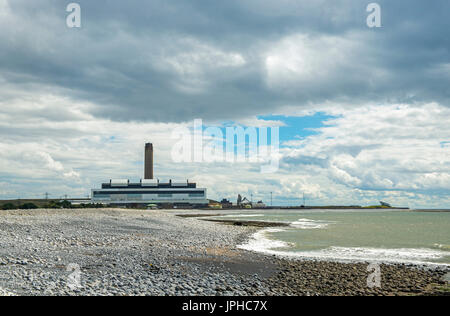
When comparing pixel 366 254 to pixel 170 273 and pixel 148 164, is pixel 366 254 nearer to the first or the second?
pixel 170 273

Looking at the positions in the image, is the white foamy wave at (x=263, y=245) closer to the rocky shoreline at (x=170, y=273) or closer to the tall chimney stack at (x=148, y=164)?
the rocky shoreline at (x=170, y=273)

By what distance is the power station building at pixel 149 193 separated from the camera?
146m

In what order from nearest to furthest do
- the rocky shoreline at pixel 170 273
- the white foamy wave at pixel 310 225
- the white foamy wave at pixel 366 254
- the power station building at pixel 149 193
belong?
the rocky shoreline at pixel 170 273, the white foamy wave at pixel 366 254, the white foamy wave at pixel 310 225, the power station building at pixel 149 193

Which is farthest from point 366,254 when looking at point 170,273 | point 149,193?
point 149,193

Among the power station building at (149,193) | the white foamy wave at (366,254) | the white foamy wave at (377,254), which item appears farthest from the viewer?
the power station building at (149,193)

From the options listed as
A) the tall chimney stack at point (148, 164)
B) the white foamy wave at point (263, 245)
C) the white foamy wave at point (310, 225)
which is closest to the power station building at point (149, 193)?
the tall chimney stack at point (148, 164)

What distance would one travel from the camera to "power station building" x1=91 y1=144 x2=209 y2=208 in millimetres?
146125

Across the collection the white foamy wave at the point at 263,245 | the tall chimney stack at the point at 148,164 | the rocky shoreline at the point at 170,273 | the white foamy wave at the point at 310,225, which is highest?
the tall chimney stack at the point at 148,164

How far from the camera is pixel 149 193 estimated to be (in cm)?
14675

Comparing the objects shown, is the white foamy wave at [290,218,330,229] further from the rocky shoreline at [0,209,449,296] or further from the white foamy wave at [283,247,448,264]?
the rocky shoreline at [0,209,449,296]

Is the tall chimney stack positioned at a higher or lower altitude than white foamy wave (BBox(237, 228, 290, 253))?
higher

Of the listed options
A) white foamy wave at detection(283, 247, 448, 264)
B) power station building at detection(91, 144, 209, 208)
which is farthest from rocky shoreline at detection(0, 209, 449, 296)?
power station building at detection(91, 144, 209, 208)
